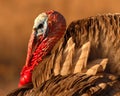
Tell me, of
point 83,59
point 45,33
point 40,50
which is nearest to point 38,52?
point 40,50

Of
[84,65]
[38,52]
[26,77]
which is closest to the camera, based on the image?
[84,65]

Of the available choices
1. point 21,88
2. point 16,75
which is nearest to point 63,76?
point 21,88

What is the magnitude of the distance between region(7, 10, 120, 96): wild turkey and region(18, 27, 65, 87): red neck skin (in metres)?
0.22

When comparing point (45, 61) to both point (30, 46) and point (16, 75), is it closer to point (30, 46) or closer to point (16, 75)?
point (30, 46)

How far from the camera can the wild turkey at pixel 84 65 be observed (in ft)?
16.3

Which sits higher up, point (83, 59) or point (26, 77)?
point (83, 59)

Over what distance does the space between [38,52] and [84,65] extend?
76 centimetres

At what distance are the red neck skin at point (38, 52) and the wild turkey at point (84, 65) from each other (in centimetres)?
22

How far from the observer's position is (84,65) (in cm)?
513

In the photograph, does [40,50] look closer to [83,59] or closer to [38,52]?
[38,52]

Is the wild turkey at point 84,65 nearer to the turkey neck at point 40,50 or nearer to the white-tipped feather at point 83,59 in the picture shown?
the white-tipped feather at point 83,59

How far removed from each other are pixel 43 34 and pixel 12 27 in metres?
6.97

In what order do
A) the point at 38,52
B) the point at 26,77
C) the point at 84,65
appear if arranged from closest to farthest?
the point at 84,65, the point at 26,77, the point at 38,52

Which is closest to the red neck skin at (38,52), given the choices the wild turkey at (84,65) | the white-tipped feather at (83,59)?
the wild turkey at (84,65)
